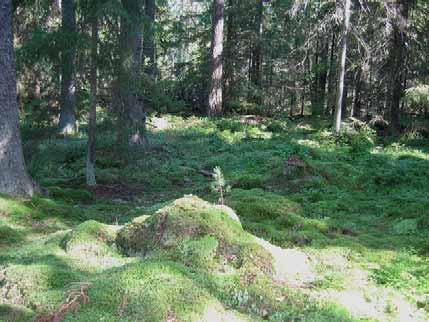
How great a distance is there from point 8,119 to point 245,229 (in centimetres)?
501

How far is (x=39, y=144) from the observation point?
1122 cm

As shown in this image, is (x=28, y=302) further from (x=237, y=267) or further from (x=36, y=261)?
(x=237, y=267)

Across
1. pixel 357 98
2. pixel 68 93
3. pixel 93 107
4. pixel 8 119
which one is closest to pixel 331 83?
pixel 357 98

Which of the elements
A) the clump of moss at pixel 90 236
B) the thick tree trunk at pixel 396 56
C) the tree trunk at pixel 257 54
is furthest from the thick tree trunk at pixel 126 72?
the tree trunk at pixel 257 54

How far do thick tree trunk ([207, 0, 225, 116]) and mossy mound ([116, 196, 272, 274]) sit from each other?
19.2 metres

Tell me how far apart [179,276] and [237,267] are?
3.11 ft

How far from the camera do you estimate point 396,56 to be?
67.1 ft

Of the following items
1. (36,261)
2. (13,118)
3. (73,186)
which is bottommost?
(73,186)

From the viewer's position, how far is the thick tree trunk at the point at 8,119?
908 cm

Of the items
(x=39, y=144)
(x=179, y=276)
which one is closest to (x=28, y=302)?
(x=179, y=276)

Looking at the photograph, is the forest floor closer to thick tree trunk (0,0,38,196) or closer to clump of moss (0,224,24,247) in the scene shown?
clump of moss (0,224,24,247)

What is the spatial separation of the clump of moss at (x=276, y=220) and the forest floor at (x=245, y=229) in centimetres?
3

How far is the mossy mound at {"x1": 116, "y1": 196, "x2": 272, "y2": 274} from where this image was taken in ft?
16.6

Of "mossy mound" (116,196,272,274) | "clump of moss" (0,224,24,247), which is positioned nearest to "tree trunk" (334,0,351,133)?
"clump of moss" (0,224,24,247)
